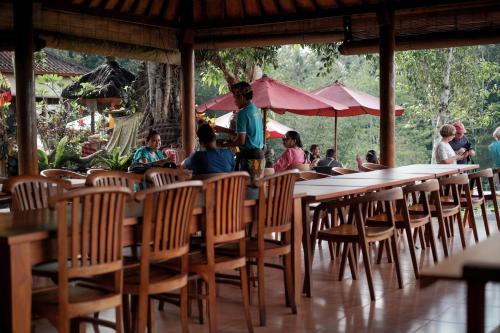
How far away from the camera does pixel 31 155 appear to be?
7629mm

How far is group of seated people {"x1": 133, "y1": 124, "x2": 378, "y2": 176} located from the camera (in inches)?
230

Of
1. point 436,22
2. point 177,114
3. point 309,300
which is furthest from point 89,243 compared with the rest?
point 177,114

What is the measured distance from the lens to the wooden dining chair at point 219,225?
405 cm

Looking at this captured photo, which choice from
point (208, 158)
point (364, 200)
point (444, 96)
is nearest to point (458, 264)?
point (364, 200)

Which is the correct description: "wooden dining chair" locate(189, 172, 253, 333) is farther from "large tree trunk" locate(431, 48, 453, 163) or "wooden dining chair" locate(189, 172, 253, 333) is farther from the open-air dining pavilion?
"large tree trunk" locate(431, 48, 453, 163)

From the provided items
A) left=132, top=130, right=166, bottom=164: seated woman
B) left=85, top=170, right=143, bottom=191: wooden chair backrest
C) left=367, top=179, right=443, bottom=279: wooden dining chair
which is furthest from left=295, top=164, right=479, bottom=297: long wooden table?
left=132, top=130, right=166, bottom=164: seated woman

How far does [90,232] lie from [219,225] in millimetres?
1023

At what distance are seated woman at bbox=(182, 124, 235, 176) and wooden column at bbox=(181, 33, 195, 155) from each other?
405 cm

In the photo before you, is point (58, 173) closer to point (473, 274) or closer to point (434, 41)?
point (473, 274)

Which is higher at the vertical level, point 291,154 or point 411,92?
point 411,92

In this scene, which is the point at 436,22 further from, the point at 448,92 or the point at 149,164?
the point at 448,92

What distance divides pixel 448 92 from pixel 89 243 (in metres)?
16.9

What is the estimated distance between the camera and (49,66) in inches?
774

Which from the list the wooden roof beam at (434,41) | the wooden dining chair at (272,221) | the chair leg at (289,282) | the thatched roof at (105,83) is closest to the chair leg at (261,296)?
the wooden dining chair at (272,221)
